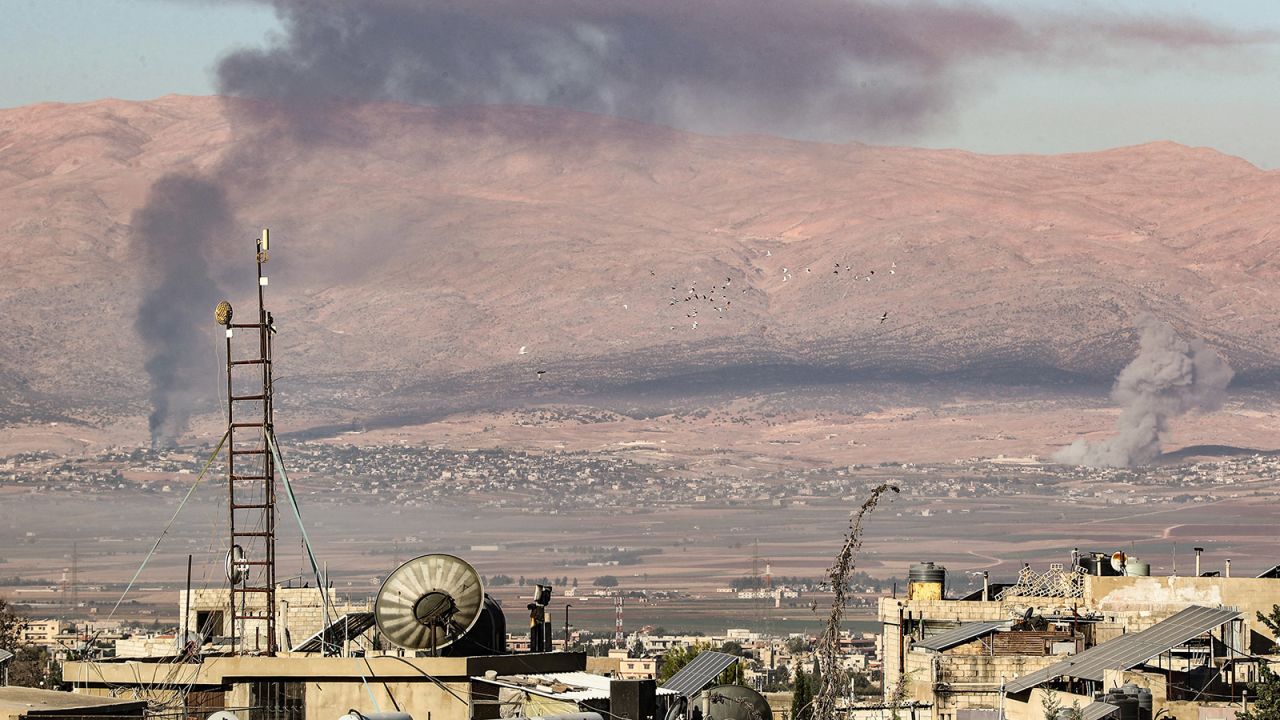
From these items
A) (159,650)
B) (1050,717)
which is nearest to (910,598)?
(159,650)

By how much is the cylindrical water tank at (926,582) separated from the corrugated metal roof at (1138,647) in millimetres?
21897

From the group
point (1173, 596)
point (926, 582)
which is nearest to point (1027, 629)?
point (1173, 596)

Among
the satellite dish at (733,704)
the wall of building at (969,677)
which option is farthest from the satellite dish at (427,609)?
the wall of building at (969,677)

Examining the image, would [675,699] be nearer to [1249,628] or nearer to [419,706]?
[419,706]

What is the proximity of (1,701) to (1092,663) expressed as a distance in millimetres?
19836

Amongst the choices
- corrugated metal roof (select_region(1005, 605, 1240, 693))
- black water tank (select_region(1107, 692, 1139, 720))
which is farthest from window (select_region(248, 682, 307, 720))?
corrugated metal roof (select_region(1005, 605, 1240, 693))

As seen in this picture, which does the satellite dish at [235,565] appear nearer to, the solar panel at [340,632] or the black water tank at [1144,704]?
the solar panel at [340,632]

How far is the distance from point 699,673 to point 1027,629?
2059cm

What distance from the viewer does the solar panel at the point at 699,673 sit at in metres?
34.9

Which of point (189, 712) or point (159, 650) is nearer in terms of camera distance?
point (189, 712)

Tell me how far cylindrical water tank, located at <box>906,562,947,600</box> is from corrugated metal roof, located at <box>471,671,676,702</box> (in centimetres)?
3114

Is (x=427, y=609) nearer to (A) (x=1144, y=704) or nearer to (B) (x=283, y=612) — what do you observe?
(A) (x=1144, y=704)

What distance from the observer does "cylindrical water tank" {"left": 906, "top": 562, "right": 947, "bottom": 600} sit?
65.1m

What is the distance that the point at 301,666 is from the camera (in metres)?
33.4
